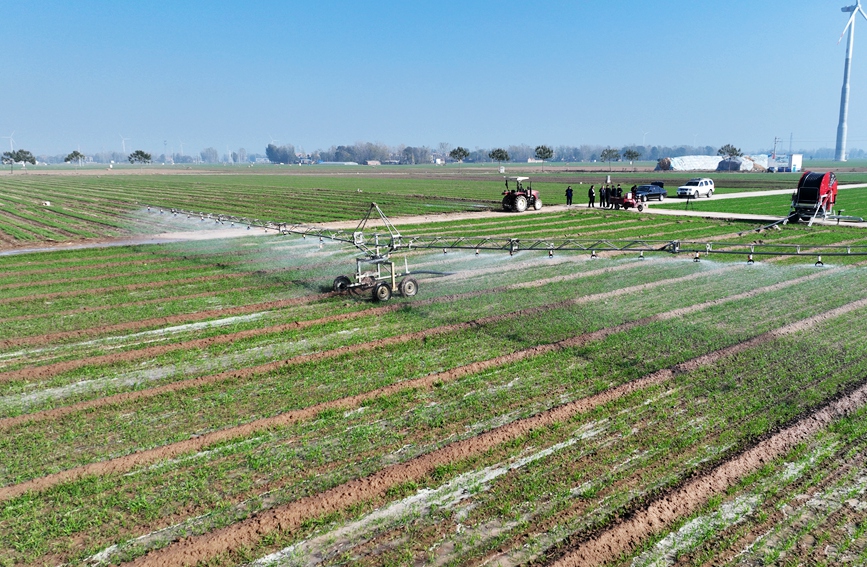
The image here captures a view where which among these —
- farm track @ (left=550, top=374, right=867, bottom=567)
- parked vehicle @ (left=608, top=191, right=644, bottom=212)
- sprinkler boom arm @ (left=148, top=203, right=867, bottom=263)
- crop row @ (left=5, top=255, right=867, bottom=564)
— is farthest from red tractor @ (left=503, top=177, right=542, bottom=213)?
farm track @ (left=550, top=374, right=867, bottom=567)

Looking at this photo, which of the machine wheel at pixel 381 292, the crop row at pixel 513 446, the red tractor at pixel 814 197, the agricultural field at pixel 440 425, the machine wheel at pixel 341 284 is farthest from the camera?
the red tractor at pixel 814 197

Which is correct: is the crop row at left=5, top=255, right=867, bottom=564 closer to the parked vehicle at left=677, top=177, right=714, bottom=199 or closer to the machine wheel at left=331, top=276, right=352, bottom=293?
the machine wheel at left=331, top=276, right=352, bottom=293

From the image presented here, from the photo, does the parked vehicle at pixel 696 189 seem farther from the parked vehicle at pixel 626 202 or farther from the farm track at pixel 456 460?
the farm track at pixel 456 460

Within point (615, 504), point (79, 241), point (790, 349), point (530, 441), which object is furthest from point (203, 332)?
point (79, 241)

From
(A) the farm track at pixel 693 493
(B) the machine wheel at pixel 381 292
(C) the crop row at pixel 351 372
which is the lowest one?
(A) the farm track at pixel 693 493

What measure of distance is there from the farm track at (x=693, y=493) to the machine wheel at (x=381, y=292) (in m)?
10.5

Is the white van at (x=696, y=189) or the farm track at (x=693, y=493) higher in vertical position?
the white van at (x=696, y=189)

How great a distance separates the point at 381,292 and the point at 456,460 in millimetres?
9273

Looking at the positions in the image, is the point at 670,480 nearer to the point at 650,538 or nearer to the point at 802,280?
the point at 650,538

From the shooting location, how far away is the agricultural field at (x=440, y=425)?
266 inches

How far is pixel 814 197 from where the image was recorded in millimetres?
31109

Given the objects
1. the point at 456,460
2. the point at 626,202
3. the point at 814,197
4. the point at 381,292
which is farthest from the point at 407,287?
the point at 626,202

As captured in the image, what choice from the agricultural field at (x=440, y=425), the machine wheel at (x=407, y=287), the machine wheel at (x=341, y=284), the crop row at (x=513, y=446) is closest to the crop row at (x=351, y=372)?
the agricultural field at (x=440, y=425)

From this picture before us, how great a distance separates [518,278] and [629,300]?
4.09 meters
